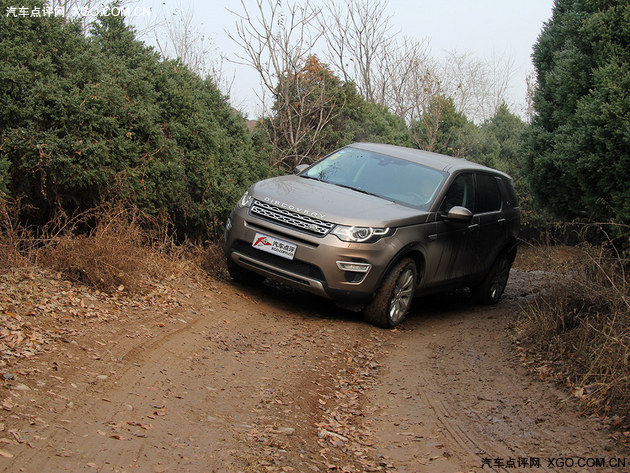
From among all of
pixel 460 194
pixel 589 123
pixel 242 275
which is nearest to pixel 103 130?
pixel 242 275

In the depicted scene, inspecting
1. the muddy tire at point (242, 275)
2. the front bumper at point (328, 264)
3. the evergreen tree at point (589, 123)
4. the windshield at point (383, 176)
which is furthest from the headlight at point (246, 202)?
the evergreen tree at point (589, 123)

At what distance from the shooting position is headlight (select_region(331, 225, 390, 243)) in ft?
23.5

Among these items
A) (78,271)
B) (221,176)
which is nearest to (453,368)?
(78,271)

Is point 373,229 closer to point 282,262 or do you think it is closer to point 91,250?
point 282,262

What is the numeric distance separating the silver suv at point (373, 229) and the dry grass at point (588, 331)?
1.24m

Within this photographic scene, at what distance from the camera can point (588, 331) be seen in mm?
5965

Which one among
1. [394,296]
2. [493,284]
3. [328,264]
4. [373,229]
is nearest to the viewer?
[328,264]

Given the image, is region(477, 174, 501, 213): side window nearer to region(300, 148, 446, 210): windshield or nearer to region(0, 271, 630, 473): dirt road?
region(300, 148, 446, 210): windshield

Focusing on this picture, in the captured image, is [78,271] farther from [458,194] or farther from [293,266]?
[458,194]

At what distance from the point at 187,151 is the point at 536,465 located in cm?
650

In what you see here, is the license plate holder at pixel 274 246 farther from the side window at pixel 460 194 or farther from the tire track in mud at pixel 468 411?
the side window at pixel 460 194

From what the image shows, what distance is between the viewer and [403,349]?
7.29 metres

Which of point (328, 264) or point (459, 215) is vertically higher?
point (459, 215)

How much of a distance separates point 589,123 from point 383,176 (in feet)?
8.27
